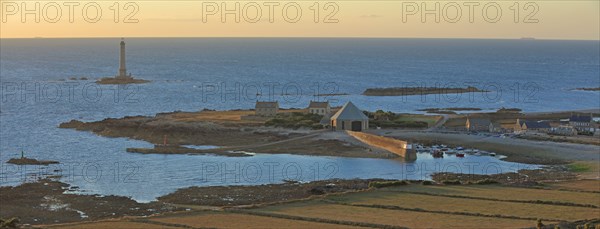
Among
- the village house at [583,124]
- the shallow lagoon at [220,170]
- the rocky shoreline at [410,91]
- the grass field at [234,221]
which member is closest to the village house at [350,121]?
the shallow lagoon at [220,170]

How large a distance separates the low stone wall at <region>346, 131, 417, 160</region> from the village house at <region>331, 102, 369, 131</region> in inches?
54.0

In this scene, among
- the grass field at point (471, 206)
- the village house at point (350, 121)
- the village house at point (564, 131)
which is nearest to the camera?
the grass field at point (471, 206)

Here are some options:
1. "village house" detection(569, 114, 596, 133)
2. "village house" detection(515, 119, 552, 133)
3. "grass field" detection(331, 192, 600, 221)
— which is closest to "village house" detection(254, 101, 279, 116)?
"village house" detection(515, 119, 552, 133)

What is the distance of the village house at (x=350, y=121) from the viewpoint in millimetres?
63219

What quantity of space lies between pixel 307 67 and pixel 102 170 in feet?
445

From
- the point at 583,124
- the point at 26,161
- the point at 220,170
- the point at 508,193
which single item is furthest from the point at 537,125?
the point at 26,161

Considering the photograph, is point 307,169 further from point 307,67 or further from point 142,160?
point 307,67

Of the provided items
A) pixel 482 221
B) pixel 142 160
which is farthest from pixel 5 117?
pixel 482 221

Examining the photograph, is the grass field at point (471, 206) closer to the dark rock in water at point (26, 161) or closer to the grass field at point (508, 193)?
the grass field at point (508, 193)

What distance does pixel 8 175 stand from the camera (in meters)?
47.3

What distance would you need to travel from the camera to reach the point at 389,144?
5653cm

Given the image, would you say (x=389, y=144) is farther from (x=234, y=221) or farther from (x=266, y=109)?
(x=234, y=221)

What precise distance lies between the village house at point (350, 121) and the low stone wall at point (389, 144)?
1372 millimetres

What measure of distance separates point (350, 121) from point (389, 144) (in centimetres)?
708
